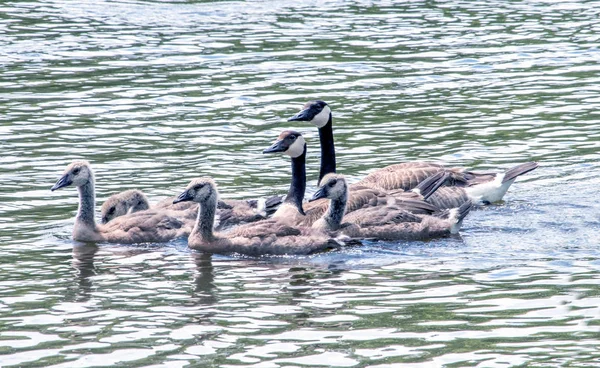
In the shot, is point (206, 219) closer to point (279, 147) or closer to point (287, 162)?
point (279, 147)

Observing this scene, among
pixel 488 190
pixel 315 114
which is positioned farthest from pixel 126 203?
pixel 488 190

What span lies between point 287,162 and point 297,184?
3.32 metres

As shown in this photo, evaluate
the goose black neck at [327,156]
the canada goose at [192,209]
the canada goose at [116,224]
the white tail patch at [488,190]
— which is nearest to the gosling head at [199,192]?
the canada goose at [116,224]

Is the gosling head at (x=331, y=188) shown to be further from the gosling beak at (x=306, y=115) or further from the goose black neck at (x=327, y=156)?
the gosling beak at (x=306, y=115)

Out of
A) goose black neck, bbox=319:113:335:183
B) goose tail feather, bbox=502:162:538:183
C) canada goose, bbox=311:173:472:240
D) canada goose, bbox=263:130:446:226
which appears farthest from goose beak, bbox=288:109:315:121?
goose tail feather, bbox=502:162:538:183

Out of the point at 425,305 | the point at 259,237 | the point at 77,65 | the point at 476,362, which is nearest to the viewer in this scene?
the point at 476,362

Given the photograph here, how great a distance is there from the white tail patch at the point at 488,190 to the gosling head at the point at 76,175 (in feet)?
17.5

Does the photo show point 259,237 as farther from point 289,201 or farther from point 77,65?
point 77,65

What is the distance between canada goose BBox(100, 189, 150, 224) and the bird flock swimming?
1 centimetres

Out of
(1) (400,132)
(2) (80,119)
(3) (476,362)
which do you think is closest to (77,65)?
(2) (80,119)

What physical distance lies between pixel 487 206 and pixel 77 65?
11807 millimetres

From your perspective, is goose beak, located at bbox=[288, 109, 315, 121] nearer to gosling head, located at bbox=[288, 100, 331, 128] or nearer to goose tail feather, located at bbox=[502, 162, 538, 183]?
gosling head, located at bbox=[288, 100, 331, 128]

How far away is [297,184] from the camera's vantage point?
651 inches

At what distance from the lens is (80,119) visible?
71.4 ft
